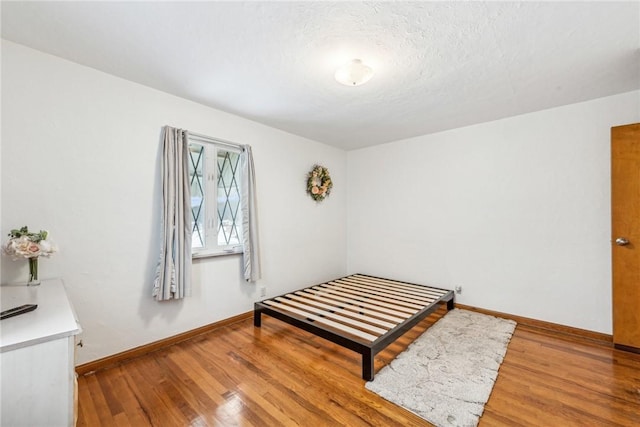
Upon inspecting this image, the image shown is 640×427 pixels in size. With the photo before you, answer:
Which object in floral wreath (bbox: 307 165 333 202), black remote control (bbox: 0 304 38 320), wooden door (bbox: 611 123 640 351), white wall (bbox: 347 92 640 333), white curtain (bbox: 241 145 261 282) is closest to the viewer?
black remote control (bbox: 0 304 38 320)

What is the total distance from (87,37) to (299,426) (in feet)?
8.80

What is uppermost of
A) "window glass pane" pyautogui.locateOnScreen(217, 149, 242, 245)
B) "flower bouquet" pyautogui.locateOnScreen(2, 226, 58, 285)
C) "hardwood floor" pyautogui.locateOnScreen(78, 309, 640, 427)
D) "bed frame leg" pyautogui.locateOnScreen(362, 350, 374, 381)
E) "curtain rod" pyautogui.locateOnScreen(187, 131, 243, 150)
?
"curtain rod" pyautogui.locateOnScreen(187, 131, 243, 150)

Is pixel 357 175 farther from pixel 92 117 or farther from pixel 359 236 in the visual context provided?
pixel 92 117

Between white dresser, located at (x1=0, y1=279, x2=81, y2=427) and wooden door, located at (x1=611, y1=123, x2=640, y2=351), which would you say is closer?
white dresser, located at (x1=0, y1=279, x2=81, y2=427)

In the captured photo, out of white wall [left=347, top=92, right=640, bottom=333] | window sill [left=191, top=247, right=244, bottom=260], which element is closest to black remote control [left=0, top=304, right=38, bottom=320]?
window sill [left=191, top=247, right=244, bottom=260]

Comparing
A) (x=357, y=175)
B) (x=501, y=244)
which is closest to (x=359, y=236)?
(x=357, y=175)

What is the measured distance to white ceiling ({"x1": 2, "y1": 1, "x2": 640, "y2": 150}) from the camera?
149cm

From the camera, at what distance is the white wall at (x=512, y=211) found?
8.57ft

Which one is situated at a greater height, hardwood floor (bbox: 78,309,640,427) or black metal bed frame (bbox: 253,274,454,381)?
black metal bed frame (bbox: 253,274,454,381)

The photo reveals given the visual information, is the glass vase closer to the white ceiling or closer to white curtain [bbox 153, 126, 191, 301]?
white curtain [bbox 153, 126, 191, 301]

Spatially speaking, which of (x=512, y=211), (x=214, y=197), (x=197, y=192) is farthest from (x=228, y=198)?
(x=512, y=211)

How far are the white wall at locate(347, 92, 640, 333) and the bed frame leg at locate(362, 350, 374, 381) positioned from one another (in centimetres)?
200

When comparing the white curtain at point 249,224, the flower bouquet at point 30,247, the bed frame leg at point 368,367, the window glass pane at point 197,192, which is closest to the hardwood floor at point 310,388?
the bed frame leg at point 368,367

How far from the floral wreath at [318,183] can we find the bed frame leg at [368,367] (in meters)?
2.39
